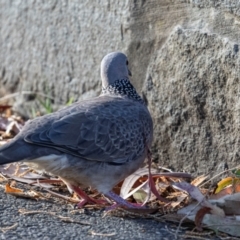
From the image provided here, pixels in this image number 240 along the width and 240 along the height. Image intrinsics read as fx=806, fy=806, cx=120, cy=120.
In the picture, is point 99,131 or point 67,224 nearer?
point 67,224

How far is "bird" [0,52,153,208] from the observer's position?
4.59m

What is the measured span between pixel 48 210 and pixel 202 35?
1.50 m

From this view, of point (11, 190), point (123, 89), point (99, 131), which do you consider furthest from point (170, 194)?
point (11, 190)

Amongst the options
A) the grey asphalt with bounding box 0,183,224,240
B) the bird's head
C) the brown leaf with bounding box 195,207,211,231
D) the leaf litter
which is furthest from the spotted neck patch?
the brown leaf with bounding box 195,207,211,231

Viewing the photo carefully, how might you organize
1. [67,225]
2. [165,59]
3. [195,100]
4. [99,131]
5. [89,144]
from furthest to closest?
[165,59] → [195,100] → [99,131] → [89,144] → [67,225]

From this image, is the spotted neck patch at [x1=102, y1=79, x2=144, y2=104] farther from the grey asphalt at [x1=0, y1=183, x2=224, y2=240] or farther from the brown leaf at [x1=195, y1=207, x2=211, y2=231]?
the brown leaf at [x1=195, y1=207, x2=211, y2=231]

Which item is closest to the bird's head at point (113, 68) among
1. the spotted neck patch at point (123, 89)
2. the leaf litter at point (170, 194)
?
the spotted neck patch at point (123, 89)

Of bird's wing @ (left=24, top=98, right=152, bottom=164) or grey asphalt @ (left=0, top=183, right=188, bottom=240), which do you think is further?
bird's wing @ (left=24, top=98, right=152, bottom=164)

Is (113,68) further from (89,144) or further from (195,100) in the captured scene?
(89,144)

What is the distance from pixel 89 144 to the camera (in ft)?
15.7

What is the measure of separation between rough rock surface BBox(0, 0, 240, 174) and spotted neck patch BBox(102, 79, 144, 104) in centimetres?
17

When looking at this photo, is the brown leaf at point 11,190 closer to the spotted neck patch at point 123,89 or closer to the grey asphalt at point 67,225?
the grey asphalt at point 67,225

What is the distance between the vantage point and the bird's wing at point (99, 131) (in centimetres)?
464

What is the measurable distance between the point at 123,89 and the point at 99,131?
2.26 feet
